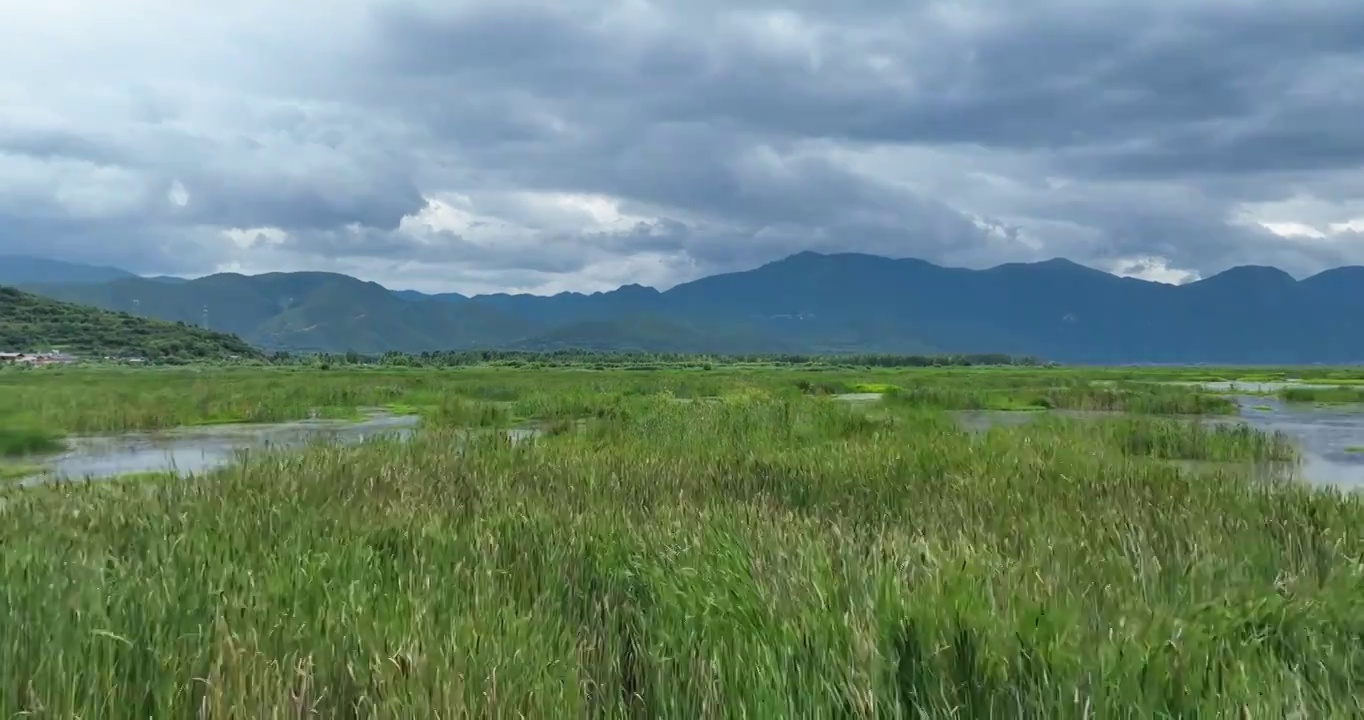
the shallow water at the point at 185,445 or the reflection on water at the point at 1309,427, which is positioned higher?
the reflection on water at the point at 1309,427

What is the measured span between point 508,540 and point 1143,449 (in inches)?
645

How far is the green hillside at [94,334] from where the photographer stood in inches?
3794

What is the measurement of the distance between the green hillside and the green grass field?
100763 mm

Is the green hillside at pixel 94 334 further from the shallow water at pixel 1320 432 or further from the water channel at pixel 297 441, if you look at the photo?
the shallow water at pixel 1320 432

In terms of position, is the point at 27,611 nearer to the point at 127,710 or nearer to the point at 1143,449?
the point at 127,710

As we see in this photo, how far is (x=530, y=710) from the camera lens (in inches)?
168

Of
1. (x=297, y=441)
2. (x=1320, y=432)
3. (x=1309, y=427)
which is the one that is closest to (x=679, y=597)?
(x=297, y=441)

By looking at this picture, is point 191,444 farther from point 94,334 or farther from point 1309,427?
point 94,334

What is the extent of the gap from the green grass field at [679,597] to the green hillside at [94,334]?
10076 centimetres

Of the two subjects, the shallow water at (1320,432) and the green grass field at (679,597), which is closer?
the green grass field at (679,597)

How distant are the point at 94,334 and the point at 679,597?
12113 cm

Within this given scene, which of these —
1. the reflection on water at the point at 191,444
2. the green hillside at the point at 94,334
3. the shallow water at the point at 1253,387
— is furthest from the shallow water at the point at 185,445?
the green hillside at the point at 94,334

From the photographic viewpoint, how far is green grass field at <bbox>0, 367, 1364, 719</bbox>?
4.40 m

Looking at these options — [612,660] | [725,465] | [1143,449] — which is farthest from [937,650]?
[1143,449]
